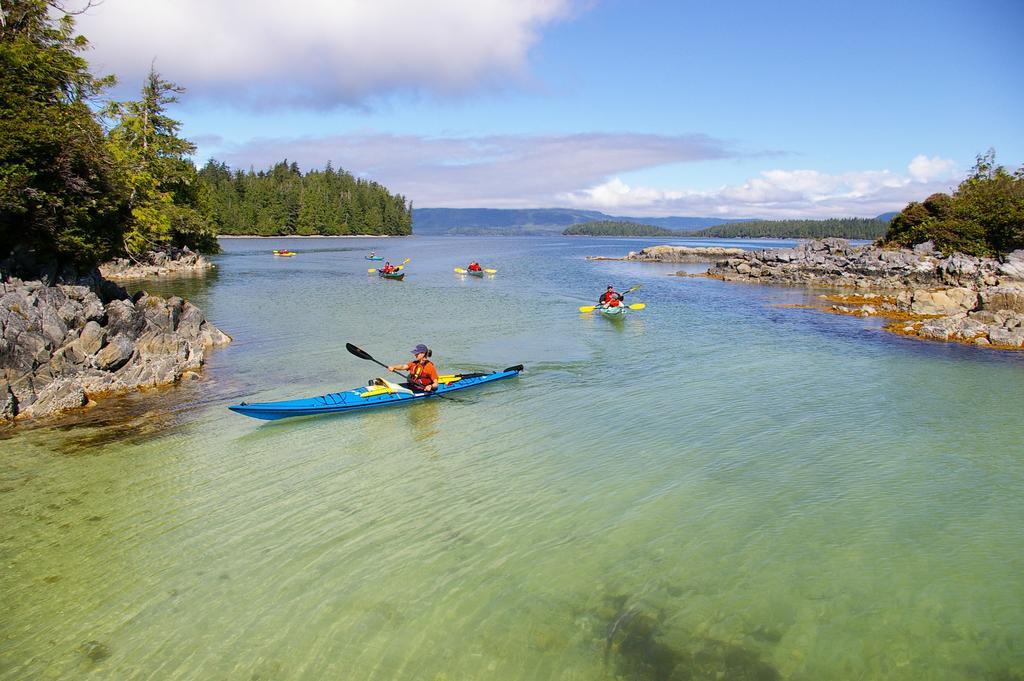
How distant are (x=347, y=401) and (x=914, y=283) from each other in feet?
151

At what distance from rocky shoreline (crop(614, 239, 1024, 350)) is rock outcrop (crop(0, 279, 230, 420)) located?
29428 mm

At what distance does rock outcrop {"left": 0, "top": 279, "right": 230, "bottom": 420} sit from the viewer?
1449cm

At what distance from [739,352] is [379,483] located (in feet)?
56.1

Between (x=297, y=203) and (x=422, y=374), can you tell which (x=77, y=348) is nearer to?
(x=422, y=374)

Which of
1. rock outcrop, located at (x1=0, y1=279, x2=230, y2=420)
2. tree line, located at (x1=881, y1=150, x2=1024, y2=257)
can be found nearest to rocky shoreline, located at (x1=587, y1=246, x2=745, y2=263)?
tree line, located at (x1=881, y1=150, x2=1024, y2=257)

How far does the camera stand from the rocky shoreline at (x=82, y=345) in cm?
1451

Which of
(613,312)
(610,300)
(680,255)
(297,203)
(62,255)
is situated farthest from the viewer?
(297,203)

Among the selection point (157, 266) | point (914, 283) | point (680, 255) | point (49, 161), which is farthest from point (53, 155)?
point (680, 255)

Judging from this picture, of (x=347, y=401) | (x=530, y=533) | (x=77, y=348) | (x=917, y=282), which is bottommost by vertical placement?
(x=530, y=533)

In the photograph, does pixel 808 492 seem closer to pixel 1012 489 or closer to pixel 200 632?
pixel 1012 489

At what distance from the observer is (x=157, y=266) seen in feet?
168

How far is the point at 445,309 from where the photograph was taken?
114 ft


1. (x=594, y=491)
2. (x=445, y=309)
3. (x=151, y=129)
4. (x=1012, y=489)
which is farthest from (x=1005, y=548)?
(x=151, y=129)

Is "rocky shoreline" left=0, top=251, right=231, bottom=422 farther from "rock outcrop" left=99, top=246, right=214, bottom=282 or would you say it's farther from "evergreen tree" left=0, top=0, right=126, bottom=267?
"rock outcrop" left=99, top=246, right=214, bottom=282
